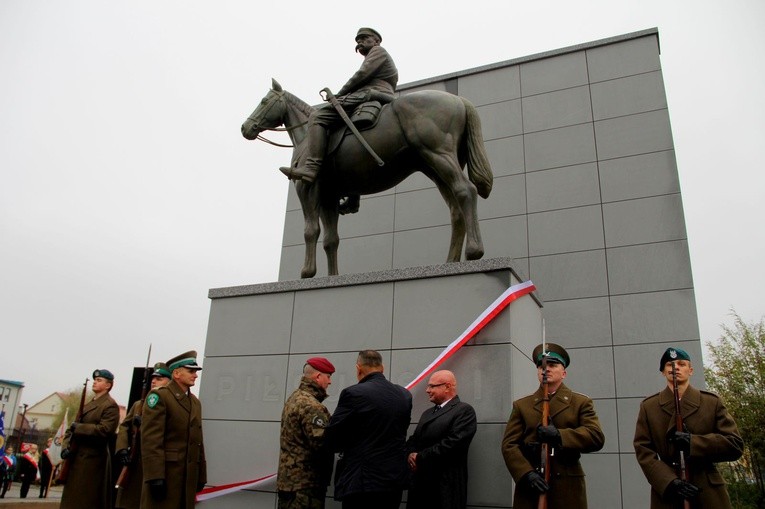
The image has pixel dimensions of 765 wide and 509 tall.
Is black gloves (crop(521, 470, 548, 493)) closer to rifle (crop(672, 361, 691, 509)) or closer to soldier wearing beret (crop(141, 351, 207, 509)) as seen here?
rifle (crop(672, 361, 691, 509))

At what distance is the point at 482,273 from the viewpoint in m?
5.95

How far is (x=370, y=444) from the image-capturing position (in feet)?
14.9

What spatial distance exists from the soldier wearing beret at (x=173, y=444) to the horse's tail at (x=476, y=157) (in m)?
3.48

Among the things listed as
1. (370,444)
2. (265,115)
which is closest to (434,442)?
(370,444)

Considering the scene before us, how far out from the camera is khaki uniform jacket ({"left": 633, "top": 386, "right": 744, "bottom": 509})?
4.06 m

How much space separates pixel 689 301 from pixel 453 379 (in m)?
7.08

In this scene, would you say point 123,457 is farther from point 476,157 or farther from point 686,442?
point 686,442

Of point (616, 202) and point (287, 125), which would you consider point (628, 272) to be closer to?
point (616, 202)

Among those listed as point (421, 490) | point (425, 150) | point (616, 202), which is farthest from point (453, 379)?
point (616, 202)

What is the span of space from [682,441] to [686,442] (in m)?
0.02

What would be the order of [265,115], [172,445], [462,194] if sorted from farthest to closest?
[265,115]
[462,194]
[172,445]

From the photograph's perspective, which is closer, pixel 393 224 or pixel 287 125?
pixel 287 125

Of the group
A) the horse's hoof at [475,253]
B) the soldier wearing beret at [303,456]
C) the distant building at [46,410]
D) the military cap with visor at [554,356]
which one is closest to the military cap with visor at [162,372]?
the soldier wearing beret at [303,456]

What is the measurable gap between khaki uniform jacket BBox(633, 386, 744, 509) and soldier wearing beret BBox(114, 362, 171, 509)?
14.2 ft
